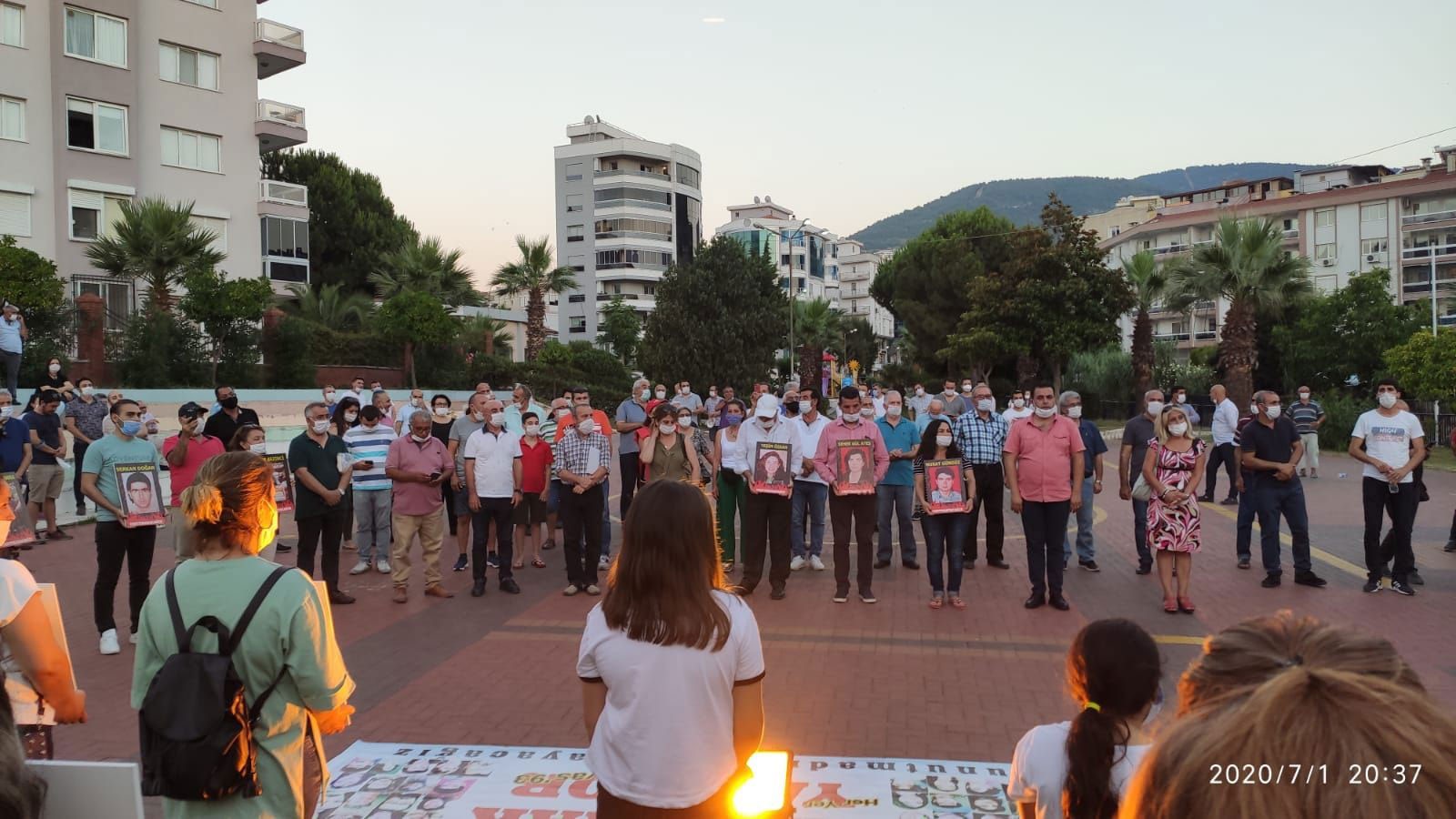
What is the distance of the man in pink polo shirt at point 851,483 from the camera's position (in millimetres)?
10086

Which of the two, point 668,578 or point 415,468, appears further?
point 415,468

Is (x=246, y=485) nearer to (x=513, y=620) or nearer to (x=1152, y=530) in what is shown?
(x=513, y=620)

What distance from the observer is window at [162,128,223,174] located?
34844 mm

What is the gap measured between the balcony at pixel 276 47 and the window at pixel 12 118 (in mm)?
8414

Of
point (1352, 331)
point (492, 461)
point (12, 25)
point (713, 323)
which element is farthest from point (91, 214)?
point (1352, 331)

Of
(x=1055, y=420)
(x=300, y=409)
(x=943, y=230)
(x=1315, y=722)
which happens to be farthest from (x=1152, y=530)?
(x=943, y=230)

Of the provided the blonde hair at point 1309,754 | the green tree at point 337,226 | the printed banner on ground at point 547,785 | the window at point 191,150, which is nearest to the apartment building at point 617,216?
the green tree at point 337,226

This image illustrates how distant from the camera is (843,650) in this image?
8.21m

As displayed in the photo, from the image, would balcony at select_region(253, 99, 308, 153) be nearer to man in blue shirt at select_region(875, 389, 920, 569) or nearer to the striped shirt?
the striped shirt

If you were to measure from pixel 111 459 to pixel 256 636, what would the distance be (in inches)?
245

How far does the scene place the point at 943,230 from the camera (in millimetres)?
61844

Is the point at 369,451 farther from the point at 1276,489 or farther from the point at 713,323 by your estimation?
the point at 713,323

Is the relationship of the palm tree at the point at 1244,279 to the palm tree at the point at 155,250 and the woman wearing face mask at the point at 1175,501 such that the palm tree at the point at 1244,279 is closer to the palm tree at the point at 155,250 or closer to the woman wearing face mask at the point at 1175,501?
the woman wearing face mask at the point at 1175,501

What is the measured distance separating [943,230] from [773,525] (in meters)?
54.4
